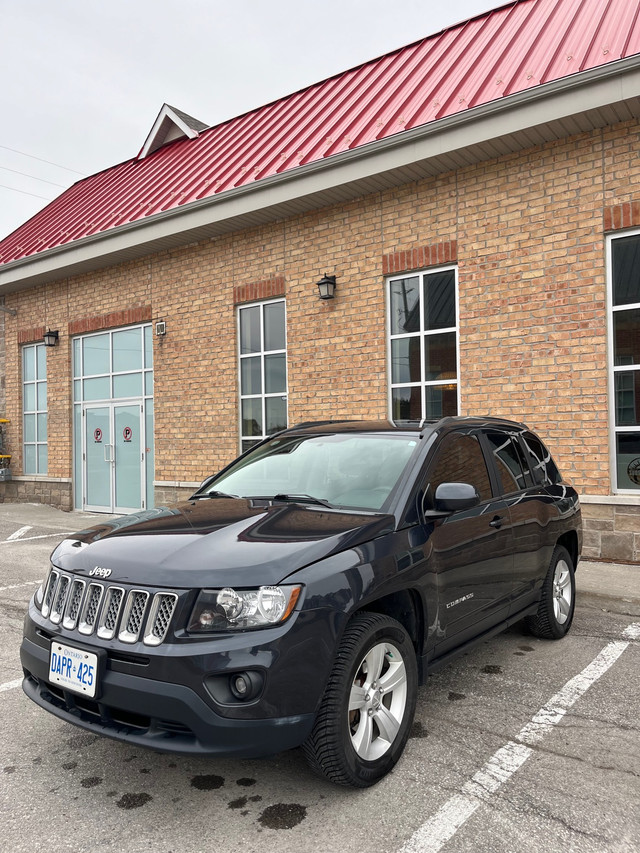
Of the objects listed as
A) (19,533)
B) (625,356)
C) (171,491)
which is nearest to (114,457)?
(171,491)

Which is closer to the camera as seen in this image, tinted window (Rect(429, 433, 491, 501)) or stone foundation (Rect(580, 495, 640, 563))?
tinted window (Rect(429, 433, 491, 501))

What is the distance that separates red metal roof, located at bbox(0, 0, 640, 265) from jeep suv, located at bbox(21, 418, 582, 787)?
A: 5.47 meters

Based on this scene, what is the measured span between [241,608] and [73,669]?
0.79 m

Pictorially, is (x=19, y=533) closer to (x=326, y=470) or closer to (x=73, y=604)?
(x=326, y=470)

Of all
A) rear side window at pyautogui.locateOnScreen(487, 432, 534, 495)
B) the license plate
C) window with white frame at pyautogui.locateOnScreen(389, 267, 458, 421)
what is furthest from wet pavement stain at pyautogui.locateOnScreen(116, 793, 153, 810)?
window with white frame at pyautogui.locateOnScreen(389, 267, 458, 421)

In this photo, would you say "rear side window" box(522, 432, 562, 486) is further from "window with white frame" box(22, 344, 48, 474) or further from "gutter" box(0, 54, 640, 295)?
"window with white frame" box(22, 344, 48, 474)

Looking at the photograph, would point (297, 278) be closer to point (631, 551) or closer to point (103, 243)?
point (103, 243)

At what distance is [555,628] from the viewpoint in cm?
492

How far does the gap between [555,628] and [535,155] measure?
5.50 m

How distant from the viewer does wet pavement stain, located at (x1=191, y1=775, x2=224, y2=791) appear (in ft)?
9.96

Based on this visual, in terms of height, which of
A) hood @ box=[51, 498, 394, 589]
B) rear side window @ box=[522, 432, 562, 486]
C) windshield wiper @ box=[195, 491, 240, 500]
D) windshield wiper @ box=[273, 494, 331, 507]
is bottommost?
hood @ box=[51, 498, 394, 589]

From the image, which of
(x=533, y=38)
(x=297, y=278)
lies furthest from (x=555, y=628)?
(x=533, y=38)

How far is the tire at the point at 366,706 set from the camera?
2.79 m

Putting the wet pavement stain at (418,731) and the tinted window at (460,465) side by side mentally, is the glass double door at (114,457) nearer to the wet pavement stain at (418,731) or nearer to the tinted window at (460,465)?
the tinted window at (460,465)
